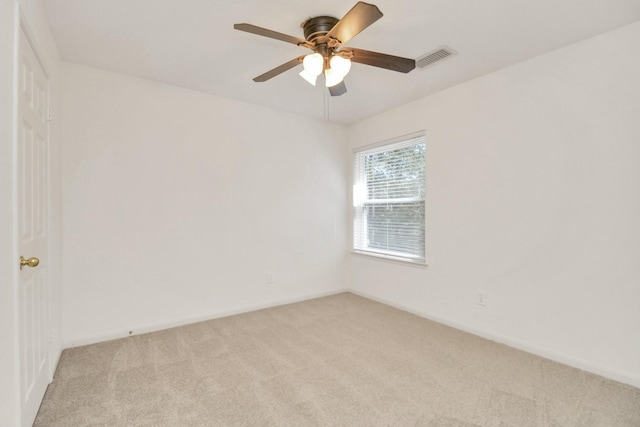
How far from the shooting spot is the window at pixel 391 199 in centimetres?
347

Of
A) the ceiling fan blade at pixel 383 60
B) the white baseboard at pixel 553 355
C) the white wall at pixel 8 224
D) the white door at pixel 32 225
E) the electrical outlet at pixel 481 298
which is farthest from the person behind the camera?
the electrical outlet at pixel 481 298

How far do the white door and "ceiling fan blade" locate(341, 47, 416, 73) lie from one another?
177cm

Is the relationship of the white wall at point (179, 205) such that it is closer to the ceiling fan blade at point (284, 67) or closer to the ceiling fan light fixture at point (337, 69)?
the ceiling fan blade at point (284, 67)

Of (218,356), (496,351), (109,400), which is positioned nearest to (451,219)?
(496,351)

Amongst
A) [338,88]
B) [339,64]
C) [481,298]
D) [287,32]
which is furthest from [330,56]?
[481,298]

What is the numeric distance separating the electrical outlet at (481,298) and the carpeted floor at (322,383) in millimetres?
319

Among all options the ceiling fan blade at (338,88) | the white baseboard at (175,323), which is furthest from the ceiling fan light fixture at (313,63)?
the white baseboard at (175,323)

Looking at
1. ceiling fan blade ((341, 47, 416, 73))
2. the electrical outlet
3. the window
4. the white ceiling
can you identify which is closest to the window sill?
the window

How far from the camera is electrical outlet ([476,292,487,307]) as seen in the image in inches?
111

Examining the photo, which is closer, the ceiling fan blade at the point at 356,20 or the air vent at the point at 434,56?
the ceiling fan blade at the point at 356,20

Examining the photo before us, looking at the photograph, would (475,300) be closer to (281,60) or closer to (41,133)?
(281,60)

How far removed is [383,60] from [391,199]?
2.09 m

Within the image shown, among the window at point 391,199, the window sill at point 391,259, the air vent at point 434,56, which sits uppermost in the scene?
the air vent at point 434,56

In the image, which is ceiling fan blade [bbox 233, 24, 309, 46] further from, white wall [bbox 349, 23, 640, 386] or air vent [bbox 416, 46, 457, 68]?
white wall [bbox 349, 23, 640, 386]
